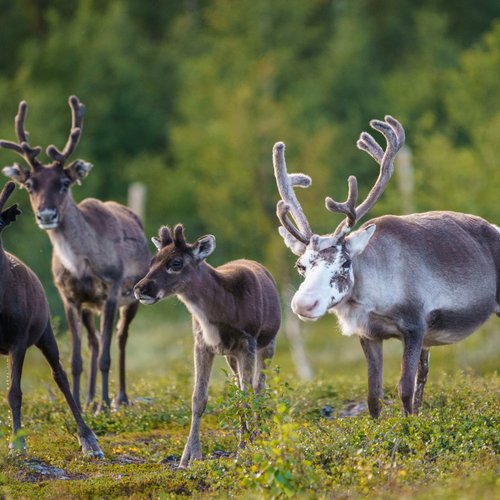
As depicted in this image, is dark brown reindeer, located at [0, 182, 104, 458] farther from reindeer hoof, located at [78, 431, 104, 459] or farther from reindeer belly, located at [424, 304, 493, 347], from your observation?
reindeer belly, located at [424, 304, 493, 347]

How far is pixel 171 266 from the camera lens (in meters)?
11.2

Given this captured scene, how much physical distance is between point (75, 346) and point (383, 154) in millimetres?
4388

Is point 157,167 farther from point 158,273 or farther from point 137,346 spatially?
point 158,273

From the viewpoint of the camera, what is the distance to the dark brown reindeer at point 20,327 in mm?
11016

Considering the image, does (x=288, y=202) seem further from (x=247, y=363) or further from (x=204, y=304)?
(x=247, y=363)

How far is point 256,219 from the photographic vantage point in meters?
30.2

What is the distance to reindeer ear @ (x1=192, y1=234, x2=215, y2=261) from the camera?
444 inches

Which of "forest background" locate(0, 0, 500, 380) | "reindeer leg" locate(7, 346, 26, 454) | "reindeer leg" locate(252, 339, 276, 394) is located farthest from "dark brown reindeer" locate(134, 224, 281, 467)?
"forest background" locate(0, 0, 500, 380)

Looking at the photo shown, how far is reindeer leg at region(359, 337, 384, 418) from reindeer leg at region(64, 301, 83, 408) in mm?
3876

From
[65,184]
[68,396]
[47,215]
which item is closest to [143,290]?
[68,396]

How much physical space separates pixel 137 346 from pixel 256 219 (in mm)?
4109

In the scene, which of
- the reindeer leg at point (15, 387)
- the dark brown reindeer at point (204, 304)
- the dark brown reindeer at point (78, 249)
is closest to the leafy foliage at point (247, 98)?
the dark brown reindeer at point (78, 249)

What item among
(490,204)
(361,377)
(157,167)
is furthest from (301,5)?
(361,377)

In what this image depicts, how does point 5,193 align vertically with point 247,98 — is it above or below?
below
